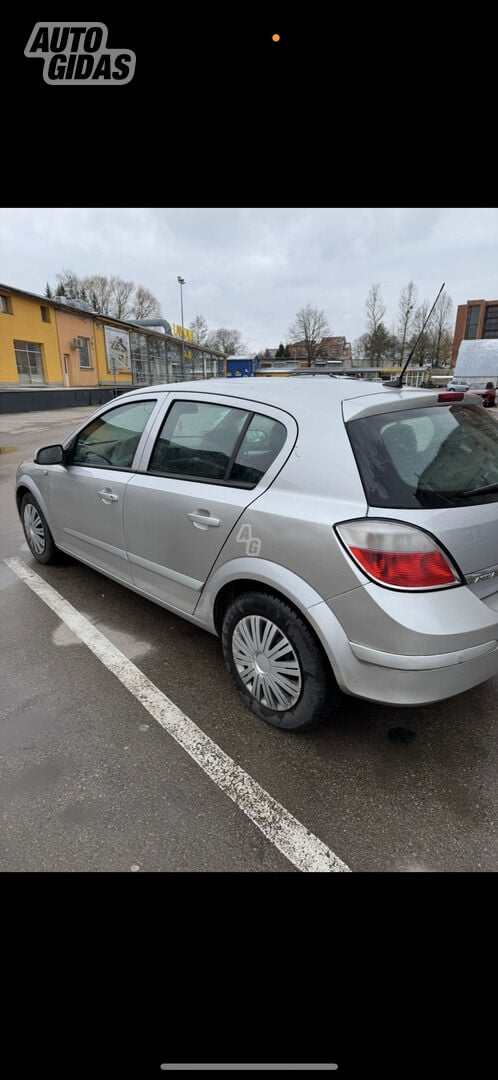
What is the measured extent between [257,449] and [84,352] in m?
32.8

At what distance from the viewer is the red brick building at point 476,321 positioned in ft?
243

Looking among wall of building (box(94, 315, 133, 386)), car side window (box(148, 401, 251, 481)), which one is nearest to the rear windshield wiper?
car side window (box(148, 401, 251, 481))

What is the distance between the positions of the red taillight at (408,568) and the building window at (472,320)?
86.0 meters

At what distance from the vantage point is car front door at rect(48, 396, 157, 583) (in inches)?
132

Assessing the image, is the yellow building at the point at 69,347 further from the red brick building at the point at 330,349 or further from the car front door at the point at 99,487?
the red brick building at the point at 330,349

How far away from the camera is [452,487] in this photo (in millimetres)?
2072

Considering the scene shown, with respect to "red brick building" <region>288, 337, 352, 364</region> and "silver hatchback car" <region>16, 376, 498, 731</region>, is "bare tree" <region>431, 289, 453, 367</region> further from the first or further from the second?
"silver hatchback car" <region>16, 376, 498, 731</region>

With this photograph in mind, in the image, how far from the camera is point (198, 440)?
288cm

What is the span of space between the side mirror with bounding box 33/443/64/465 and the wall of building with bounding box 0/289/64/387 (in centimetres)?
2412

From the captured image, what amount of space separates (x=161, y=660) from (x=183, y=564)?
706mm
